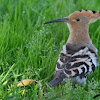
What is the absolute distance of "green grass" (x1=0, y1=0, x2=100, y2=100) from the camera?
10.8 feet

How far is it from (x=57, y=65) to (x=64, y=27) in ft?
3.95

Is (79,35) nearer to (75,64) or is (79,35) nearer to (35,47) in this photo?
(35,47)

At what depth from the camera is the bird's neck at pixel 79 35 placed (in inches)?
160

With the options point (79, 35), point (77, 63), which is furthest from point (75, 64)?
point (79, 35)

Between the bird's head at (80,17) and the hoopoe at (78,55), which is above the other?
the bird's head at (80,17)

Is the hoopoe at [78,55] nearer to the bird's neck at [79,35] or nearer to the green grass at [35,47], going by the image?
the bird's neck at [79,35]

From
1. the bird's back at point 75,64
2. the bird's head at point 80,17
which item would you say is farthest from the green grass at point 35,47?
the bird's head at point 80,17

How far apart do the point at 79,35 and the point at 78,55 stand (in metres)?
0.50

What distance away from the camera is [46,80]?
12.2ft

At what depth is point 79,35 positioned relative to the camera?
13.4 feet

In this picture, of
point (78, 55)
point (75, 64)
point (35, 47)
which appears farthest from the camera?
point (35, 47)

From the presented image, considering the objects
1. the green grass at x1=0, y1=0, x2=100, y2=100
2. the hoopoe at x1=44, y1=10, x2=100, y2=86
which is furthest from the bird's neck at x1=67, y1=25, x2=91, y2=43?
the green grass at x1=0, y1=0, x2=100, y2=100

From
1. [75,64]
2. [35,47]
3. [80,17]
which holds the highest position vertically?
[80,17]

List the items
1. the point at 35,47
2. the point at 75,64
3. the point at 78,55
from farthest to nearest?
the point at 35,47 → the point at 78,55 → the point at 75,64
